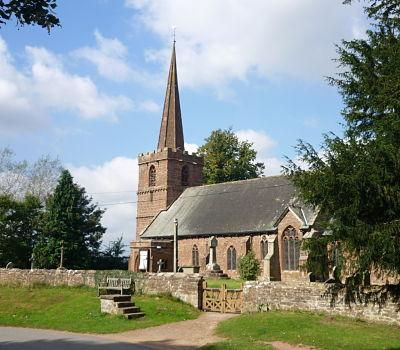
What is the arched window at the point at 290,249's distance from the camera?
35.3 meters

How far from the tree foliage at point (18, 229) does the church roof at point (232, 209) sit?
10744 mm

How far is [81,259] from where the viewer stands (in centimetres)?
4275

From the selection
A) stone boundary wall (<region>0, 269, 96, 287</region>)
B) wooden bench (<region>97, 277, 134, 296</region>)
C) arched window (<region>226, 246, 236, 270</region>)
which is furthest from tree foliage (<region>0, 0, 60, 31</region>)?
arched window (<region>226, 246, 236, 270</region>)

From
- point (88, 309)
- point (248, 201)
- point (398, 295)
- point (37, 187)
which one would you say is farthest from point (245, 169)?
point (398, 295)

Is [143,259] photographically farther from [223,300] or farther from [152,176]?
[223,300]

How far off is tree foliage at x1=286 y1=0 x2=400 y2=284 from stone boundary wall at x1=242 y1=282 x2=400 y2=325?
150 centimetres

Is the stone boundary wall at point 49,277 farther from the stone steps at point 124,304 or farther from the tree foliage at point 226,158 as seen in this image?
the tree foliage at point 226,158

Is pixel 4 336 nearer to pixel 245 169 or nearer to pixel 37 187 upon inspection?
pixel 37 187

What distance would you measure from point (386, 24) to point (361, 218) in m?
6.57

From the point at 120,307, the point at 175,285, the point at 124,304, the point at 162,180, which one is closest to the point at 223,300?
the point at 175,285

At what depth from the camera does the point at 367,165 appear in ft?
49.3

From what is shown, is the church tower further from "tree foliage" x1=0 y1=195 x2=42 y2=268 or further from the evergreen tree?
"tree foliage" x1=0 y1=195 x2=42 y2=268

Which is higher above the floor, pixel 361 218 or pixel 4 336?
pixel 361 218

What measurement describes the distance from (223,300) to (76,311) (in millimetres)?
6470
